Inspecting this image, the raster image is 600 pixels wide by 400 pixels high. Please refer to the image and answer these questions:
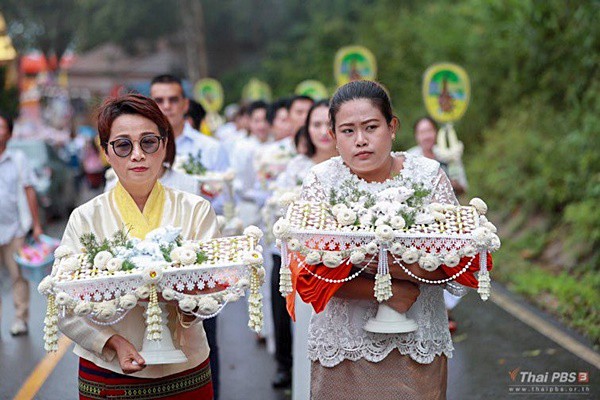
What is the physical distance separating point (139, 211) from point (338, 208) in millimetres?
876

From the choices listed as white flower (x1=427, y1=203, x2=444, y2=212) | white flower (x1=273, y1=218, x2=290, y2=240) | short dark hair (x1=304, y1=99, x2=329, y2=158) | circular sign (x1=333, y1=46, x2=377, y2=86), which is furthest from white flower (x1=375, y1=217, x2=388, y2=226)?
circular sign (x1=333, y1=46, x2=377, y2=86)

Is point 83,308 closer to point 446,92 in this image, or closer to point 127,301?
point 127,301

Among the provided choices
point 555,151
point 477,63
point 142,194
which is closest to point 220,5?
point 477,63

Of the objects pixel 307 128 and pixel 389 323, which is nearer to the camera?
pixel 389 323

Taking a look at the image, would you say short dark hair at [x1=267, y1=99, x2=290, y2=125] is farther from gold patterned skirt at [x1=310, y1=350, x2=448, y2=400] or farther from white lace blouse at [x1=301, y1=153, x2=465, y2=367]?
gold patterned skirt at [x1=310, y1=350, x2=448, y2=400]

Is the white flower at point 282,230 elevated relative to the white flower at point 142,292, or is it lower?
elevated

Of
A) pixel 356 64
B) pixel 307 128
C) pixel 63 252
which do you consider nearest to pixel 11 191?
pixel 307 128

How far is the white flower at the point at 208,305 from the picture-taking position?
142 inches

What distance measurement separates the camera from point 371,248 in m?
3.66

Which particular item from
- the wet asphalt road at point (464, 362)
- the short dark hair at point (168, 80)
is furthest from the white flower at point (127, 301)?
the wet asphalt road at point (464, 362)

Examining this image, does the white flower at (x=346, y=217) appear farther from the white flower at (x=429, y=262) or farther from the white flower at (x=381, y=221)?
the white flower at (x=429, y=262)

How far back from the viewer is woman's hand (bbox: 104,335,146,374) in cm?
369

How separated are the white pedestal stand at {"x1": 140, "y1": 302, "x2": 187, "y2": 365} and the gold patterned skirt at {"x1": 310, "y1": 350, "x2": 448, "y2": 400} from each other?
673mm

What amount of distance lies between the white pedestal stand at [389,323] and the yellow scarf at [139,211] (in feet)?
3.33
